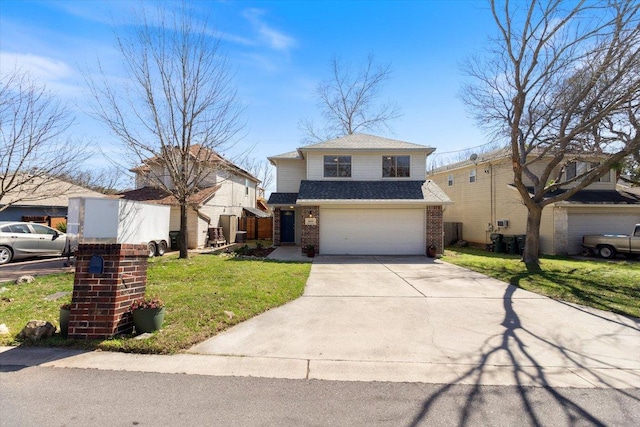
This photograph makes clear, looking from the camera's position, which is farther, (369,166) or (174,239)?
(369,166)

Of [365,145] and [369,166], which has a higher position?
[365,145]

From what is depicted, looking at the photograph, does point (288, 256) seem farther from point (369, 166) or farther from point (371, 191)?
point (369, 166)

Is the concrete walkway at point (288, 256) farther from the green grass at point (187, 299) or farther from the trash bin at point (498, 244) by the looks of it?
the trash bin at point (498, 244)


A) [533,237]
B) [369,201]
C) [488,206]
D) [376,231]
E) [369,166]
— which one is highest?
[369,166]

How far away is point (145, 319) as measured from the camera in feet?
15.6

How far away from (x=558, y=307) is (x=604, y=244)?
1235 cm

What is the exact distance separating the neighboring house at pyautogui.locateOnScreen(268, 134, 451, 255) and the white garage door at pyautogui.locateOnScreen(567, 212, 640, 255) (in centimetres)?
754

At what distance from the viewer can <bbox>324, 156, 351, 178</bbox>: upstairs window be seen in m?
17.2

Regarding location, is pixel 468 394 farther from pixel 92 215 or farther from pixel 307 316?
pixel 92 215

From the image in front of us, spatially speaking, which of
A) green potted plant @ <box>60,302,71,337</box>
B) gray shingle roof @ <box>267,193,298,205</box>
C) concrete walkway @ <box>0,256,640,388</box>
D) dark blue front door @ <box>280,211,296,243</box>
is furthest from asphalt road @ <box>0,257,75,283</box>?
dark blue front door @ <box>280,211,296,243</box>

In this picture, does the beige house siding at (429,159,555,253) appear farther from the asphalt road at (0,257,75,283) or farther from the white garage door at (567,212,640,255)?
the asphalt road at (0,257,75,283)

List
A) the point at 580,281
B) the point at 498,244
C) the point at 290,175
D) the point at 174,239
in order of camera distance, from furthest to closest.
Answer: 1. the point at 290,175
2. the point at 498,244
3. the point at 174,239
4. the point at 580,281

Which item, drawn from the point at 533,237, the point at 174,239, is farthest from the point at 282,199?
the point at 533,237

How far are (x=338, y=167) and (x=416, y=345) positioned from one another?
13.2m
